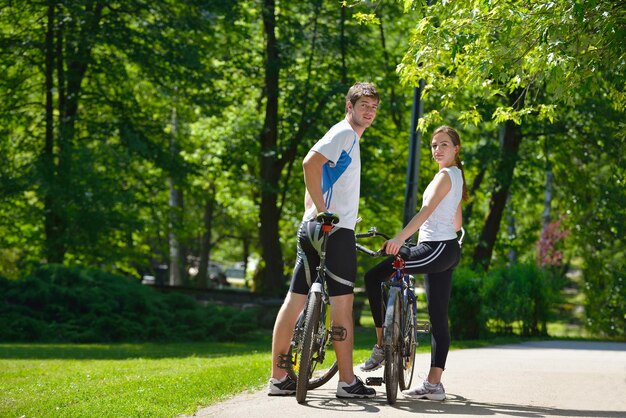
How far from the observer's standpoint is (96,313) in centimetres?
1711

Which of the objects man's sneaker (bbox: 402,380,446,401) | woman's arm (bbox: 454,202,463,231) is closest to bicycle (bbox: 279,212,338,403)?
man's sneaker (bbox: 402,380,446,401)

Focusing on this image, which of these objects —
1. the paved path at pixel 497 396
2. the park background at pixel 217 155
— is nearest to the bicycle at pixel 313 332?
the paved path at pixel 497 396

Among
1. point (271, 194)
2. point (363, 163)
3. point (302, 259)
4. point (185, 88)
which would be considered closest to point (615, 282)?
point (363, 163)

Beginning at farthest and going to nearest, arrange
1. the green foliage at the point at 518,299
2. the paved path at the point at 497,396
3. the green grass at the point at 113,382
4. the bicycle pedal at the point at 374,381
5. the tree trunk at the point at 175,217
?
the tree trunk at the point at 175,217, the green foliage at the point at 518,299, the bicycle pedal at the point at 374,381, the green grass at the point at 113,382, the paved path at the point at 497,396

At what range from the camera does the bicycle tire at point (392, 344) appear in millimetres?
7273

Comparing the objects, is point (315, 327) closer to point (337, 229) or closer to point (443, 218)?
point (337, 229)

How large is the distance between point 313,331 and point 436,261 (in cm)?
117

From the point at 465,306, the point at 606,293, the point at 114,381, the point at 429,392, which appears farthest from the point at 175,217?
the point at 429,392

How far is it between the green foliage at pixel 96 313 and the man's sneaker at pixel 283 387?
955 cm

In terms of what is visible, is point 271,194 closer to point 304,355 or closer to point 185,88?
point 185,88

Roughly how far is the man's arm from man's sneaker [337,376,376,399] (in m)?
1.30

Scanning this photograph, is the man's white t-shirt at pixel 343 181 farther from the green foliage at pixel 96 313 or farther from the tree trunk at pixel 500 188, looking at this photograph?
the tree trunk at pixel 500 188

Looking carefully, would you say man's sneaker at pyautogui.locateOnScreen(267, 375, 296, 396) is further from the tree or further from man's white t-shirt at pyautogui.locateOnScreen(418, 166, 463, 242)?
the tree

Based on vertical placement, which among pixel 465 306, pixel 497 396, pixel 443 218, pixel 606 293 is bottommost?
pixel 497 396
